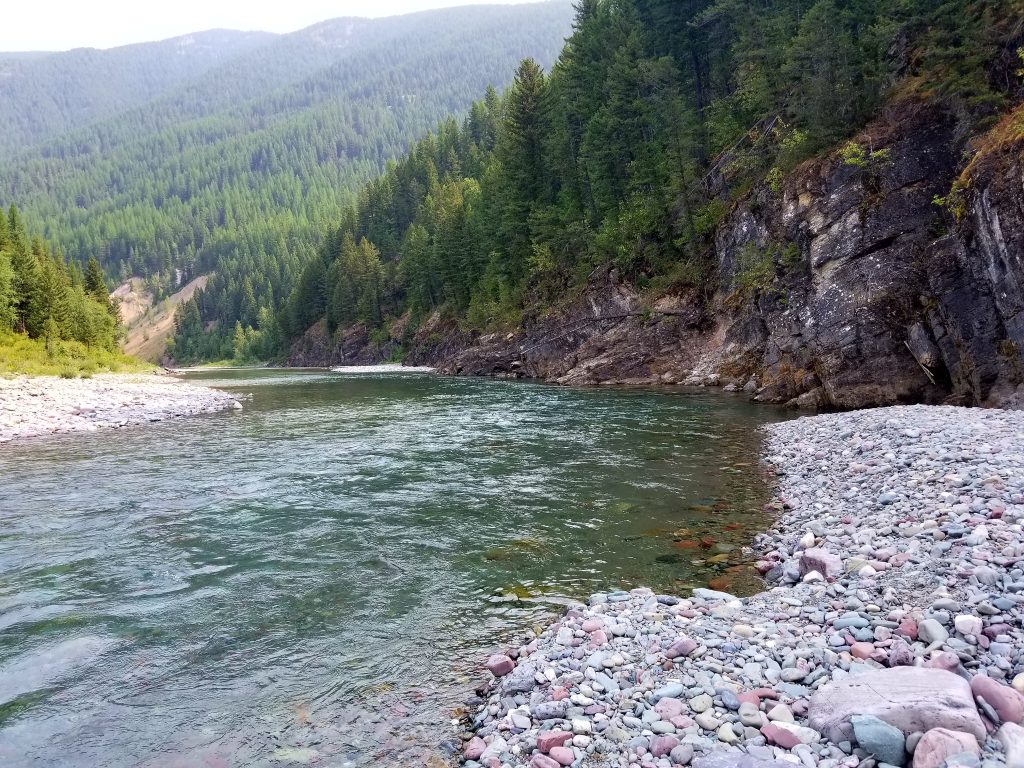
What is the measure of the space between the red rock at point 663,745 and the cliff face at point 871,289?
61.9 ft

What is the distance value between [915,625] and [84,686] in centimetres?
892

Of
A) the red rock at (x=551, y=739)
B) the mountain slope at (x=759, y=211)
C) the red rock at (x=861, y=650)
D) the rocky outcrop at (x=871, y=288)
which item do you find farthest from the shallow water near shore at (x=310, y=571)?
the mountain slope at (x=759, y=211)

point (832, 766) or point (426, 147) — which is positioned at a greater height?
point (426, 147)

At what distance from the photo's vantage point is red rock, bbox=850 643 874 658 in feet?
18.0

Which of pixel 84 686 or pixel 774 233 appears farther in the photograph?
pixel 774 233

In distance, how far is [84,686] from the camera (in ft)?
21.6

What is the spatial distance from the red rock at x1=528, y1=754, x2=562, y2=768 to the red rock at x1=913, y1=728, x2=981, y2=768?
254cm

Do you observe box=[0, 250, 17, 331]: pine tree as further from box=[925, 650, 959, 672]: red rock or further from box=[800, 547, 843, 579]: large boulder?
box=[925, 650, 959, 672]: red rock

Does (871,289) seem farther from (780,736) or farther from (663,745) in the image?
(663,745)

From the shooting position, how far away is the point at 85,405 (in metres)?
31.5

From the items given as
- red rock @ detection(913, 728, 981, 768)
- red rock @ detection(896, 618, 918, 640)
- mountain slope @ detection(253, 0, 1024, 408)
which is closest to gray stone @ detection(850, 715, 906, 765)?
red rock @ detection(913, 728, 981, 768)

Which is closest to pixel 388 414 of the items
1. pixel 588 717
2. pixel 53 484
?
pixel 53 484

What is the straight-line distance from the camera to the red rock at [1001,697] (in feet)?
13.7

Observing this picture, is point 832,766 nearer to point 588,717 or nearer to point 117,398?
point 588,717
